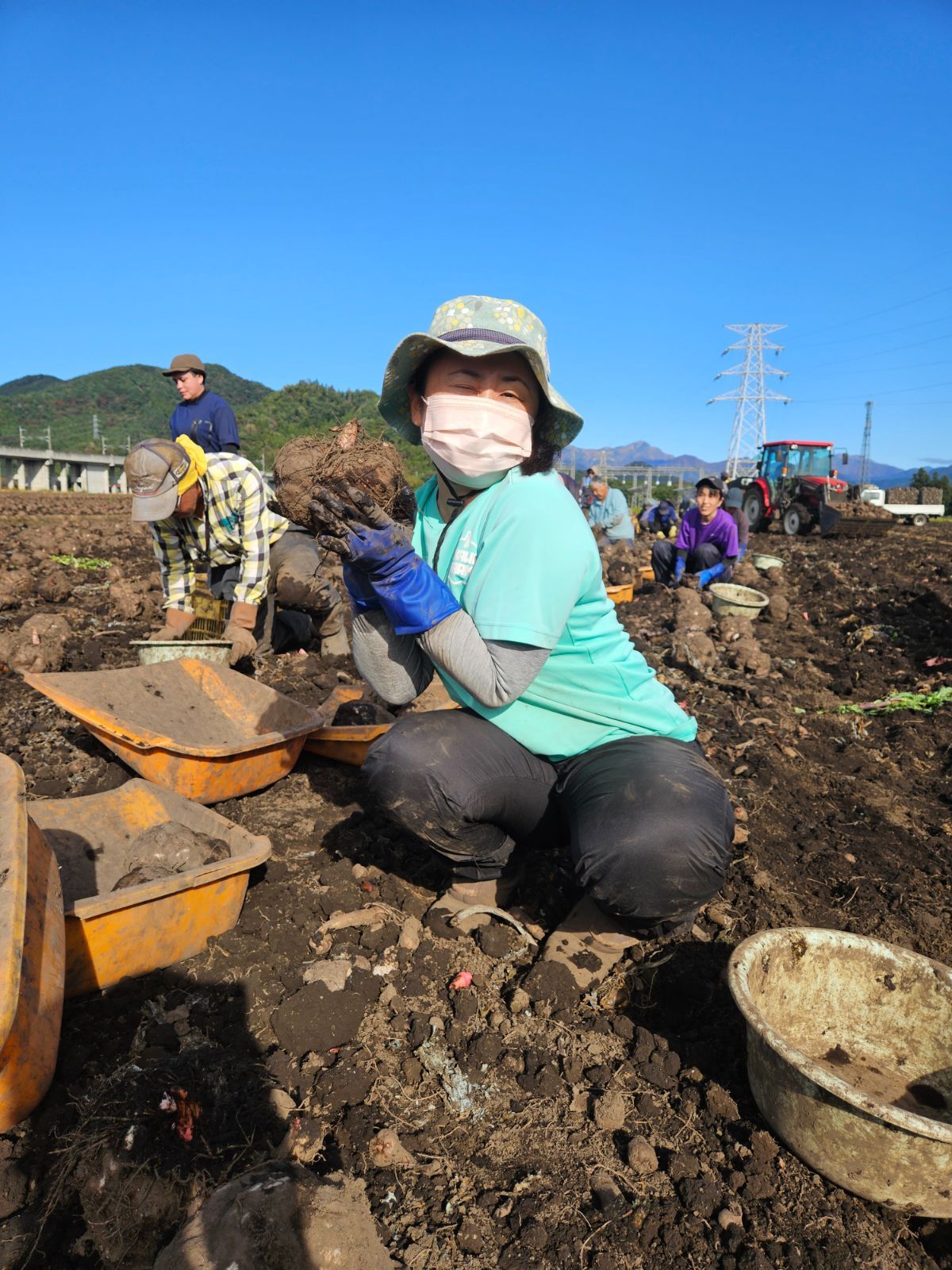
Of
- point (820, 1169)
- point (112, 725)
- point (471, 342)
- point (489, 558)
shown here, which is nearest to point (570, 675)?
point (489, 558)

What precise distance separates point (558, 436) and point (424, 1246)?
6.42 feet

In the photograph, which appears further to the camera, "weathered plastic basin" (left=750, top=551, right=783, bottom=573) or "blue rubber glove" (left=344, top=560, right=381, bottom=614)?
"weathered plastic basin" (left=750, top=551, right=783, bottom=573)


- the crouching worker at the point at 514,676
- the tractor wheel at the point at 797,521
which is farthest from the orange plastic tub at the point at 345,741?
the tractor wheel at the point at 797,521

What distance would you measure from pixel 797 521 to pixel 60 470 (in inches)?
1841

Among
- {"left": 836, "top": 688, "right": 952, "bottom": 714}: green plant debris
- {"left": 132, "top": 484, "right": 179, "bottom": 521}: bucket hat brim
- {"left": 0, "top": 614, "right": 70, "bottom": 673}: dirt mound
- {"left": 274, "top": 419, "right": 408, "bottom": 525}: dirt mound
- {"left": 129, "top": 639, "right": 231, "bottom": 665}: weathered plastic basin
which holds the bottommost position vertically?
{"left": 836, "top": 688, "right": 952, "bottom": 714}: green plant debris

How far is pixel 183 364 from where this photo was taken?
6.61m

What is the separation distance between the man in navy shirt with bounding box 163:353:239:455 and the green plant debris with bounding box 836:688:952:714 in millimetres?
5102

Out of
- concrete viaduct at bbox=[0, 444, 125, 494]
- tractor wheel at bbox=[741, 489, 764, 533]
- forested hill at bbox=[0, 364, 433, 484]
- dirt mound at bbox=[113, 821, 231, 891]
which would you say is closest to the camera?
dirt mound at bbox=[113, 821, 231, 891]

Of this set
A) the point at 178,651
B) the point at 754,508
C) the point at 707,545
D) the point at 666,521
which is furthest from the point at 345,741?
the point at 754,508

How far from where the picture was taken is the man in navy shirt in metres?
6.32

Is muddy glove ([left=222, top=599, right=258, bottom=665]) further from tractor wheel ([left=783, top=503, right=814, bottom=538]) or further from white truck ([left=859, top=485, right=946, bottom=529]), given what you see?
white truck ([left=859, top=485, right=946, bottom=529])

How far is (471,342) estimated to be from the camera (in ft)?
6.42

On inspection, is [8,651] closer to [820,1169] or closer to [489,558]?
[489,558]

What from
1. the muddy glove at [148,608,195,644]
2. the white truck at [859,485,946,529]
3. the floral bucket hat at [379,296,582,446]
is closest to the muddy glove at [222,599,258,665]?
the muddy glove at [148,608,195,644]
